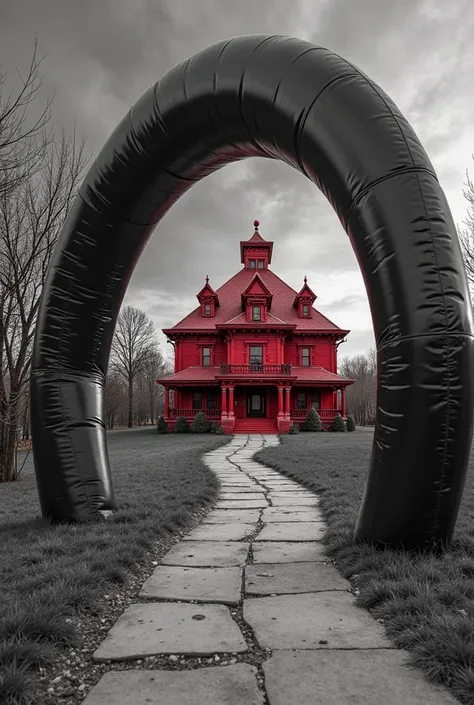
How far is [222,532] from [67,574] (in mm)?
1866

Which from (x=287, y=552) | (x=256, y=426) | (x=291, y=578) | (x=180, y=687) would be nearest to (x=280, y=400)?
(x=256, y=426)

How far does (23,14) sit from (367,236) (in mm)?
5726

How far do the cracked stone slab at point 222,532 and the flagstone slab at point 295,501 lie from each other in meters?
1.16

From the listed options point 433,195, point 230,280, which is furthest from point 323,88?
point 230,280

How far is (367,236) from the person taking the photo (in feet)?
10.9

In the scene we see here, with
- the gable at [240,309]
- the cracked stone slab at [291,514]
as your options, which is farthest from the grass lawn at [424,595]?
the gable at [240,309]

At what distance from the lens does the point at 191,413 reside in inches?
986

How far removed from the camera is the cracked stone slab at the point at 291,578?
113 inches

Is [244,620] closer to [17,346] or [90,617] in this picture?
[90,617]

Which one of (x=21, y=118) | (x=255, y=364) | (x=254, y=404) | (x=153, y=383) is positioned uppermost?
(x=21, y=118)

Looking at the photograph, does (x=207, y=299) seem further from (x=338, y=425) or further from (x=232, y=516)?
(x=232, y=516)

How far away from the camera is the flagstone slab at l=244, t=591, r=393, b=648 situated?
2115 mm

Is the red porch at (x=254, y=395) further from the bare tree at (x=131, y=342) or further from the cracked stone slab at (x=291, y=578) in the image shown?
the cracked stone slab at (x=291, y=578)

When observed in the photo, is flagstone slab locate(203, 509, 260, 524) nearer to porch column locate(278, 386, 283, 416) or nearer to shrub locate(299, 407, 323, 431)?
porch column locate(278, 386, 283, 416)
